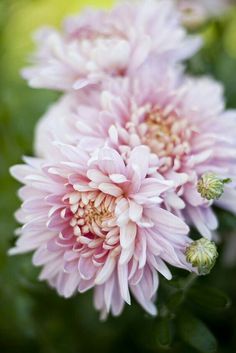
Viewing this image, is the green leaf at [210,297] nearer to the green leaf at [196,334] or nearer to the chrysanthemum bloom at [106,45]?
the green leaf at [196,334]

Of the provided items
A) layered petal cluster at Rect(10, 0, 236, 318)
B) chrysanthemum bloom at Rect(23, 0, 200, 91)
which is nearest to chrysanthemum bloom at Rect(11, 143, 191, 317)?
layered petal cluster at Rect(10, 0, 236, 318)

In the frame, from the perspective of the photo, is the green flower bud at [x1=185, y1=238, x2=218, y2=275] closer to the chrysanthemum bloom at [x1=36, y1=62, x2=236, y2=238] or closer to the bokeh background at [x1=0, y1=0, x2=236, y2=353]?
the chrysanthemum bloom at [x1=36, y1=62, x2=236, y2=238]

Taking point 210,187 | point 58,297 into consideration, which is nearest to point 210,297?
point 210,187

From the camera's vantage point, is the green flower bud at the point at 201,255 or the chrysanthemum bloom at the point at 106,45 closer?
the green flower bud at the point at 201,255

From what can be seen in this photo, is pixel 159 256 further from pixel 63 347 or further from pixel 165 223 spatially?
pixel 63 347

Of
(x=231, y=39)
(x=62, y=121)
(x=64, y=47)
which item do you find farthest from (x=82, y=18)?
(x=231, y=39)

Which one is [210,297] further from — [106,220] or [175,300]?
[106,220]

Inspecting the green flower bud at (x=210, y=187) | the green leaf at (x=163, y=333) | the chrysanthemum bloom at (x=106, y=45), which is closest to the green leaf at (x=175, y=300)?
the green leaf at (x=163, y=333)
